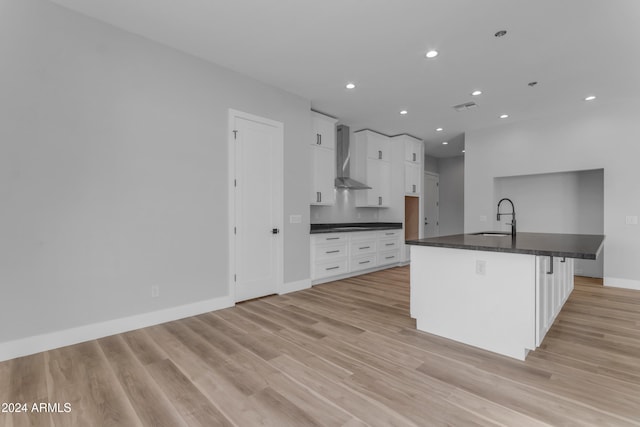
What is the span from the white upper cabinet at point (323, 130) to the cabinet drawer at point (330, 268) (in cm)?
205

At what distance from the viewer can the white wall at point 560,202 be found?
5.23 m

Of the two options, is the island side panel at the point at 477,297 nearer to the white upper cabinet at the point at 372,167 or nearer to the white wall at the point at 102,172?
the white wall at the point at 102,172

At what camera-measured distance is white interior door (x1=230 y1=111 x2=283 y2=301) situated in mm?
3693

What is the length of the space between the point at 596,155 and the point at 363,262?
14.0 ft

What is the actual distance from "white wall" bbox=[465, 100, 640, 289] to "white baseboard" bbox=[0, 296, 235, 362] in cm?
568

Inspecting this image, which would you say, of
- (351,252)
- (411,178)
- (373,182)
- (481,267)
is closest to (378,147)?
(373,182)

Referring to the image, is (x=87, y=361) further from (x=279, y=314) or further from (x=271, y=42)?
(x=271, y=42)

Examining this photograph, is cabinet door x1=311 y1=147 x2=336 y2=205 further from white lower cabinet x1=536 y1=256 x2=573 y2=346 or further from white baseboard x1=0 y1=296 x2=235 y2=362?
white lower cabinet x1=536 y1=256 x2=573 y2=346

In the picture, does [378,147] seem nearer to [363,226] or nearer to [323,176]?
[363,226]

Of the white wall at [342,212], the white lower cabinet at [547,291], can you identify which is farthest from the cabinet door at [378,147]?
the white lower cabinet at [547,291]

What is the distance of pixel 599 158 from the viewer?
15.6ft

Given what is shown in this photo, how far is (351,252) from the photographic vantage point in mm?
5281

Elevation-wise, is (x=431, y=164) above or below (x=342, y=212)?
above

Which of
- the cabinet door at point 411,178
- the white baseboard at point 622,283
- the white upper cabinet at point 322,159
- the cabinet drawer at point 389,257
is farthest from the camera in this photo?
the cabinet door at point 411,178
